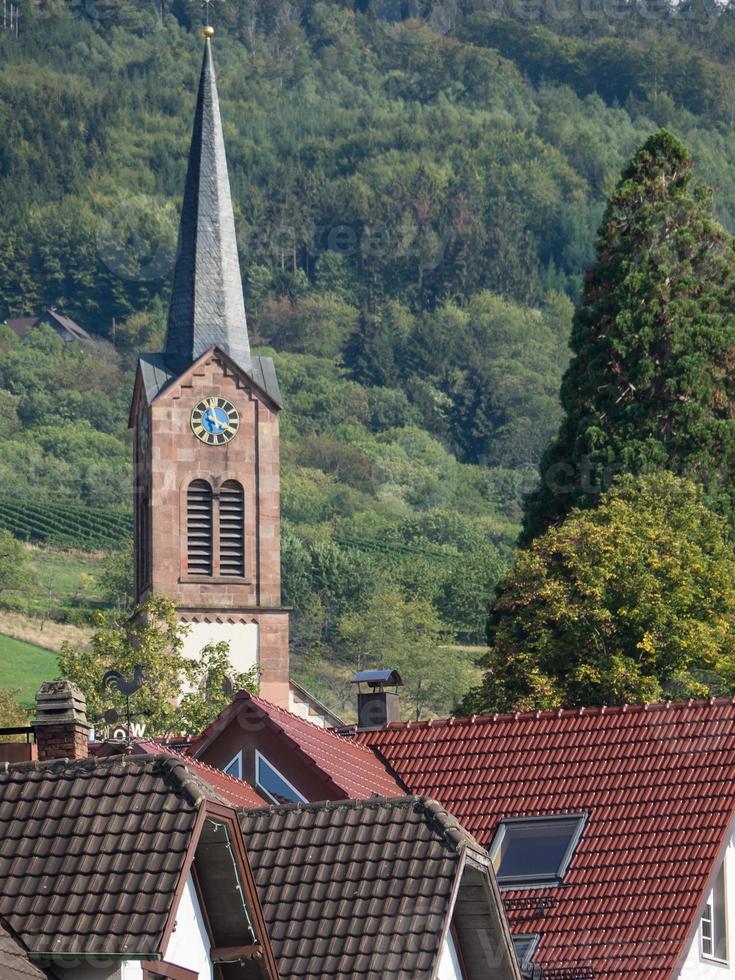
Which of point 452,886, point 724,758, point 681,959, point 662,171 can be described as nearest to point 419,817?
point 452,886

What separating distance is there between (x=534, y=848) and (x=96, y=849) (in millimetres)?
11193

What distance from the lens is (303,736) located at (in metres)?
31.8

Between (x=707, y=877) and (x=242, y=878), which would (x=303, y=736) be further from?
(x=242, y=878)

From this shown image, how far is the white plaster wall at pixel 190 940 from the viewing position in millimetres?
20469

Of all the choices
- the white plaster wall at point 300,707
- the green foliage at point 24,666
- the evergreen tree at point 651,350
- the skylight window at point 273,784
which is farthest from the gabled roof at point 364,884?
the green foliage at point 24,666

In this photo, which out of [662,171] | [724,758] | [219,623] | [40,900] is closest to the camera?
[40,900]

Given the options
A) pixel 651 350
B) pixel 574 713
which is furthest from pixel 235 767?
pixel 651 350

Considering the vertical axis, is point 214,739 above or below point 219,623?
above

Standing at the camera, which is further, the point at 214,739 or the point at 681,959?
the point at 214,739

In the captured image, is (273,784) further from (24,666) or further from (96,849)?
(24,666)

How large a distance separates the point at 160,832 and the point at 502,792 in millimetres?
11823

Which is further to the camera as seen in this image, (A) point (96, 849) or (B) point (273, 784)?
(B) point (273, 784)

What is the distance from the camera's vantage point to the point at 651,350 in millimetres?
66812

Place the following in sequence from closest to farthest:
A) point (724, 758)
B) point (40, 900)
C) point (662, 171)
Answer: point (40, 900) → point (724, 758) → point (662, 171)
